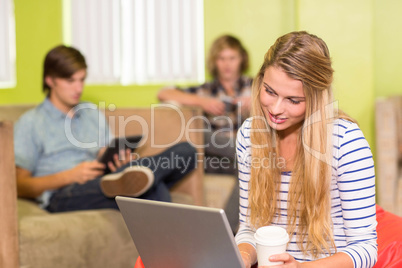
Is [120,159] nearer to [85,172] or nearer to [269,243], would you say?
[85,172]

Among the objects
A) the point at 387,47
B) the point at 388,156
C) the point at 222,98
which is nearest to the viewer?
the point at 388,156

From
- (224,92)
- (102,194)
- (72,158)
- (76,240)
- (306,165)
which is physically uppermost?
(224,92)

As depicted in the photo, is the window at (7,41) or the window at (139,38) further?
the window at (7,41)

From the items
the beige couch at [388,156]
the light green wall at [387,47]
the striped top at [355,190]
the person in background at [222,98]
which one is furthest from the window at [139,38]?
the striped top at [355,190]

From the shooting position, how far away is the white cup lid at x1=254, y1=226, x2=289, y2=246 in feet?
2.98

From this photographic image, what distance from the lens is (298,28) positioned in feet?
10.3

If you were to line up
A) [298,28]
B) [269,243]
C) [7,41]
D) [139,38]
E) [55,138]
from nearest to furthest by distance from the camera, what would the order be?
[269,243] < [55,138] < [298,28] < [139,38] < [7,41]

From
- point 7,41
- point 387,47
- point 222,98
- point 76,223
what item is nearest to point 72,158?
point 76,223

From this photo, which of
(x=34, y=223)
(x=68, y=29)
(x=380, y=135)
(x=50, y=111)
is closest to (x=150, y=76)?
(x=68, y=29)

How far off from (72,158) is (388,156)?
1.53m

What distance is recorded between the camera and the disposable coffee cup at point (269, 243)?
0.91 meters

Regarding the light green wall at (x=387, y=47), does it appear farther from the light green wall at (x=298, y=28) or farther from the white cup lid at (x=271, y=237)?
the white cup lid at (x=271, y=237)

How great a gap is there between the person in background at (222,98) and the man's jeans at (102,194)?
0.45m

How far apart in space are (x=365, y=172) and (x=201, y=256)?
0.38 metres
